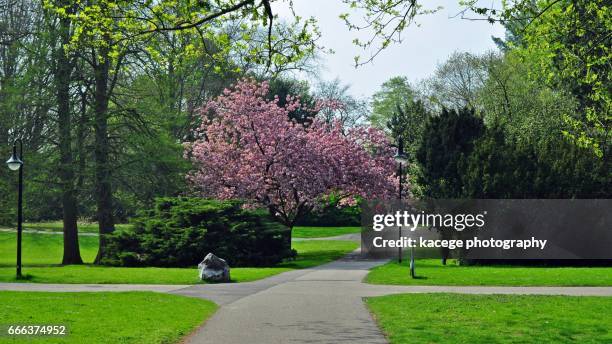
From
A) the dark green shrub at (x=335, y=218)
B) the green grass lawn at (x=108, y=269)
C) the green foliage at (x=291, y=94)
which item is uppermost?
the green foliage at (x=291, y=94)

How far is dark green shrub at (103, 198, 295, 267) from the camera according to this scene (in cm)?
3372

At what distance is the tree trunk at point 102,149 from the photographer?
35.0 m

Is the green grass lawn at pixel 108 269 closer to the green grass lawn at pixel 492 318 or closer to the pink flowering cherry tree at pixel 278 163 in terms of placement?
the pink flowering cherry tree at pixel 278 163

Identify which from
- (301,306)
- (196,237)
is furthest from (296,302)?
(196,237)

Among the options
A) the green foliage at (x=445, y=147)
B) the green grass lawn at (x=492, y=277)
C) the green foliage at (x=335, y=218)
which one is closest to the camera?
the green grass lawn at (x=492, y=277)

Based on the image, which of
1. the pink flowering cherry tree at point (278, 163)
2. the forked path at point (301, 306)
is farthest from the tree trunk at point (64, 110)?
the forked path at point (301, 306)

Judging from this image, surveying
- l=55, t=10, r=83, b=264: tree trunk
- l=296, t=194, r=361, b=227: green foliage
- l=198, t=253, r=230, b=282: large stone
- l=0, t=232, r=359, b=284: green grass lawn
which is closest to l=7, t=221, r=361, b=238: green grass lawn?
l=296, t=194, r=361, b=227: green foliage

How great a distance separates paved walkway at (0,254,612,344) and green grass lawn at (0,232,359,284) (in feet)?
4.81

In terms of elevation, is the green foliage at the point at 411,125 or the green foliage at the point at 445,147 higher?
the green foliage at the point at 411,125

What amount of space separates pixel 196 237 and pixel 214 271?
8.48 meters

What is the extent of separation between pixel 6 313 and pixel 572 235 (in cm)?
2499

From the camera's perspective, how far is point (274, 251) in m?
35.1

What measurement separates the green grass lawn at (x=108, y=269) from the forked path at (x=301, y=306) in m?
2.66

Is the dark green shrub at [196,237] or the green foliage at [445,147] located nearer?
the dark green shrub at [196,237]
